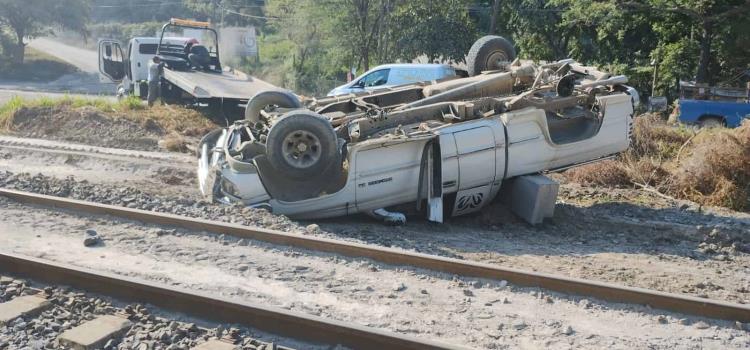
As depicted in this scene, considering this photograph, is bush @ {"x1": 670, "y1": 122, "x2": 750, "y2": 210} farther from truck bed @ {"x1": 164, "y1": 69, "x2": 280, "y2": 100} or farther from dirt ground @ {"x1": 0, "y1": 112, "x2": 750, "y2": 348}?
truck bed @ {"x1": 164, "y1": 69, "x2": 280, "y2": 100}

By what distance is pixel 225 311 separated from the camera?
5059mm

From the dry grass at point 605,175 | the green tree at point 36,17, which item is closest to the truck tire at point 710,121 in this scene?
the dry grass at point 605,175

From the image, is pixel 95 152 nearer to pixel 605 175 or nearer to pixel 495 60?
pixel 495 60

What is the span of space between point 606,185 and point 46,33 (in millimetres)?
52016

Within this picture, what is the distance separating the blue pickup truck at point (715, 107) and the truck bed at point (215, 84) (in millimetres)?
10932

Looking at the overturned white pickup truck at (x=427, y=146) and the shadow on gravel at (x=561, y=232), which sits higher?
the overturned white pickup truck at (x=427, y=146)

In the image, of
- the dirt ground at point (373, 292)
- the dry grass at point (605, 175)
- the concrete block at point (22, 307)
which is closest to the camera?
the dirt ground at point (373, 292)

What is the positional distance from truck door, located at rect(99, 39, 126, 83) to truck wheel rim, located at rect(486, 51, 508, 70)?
14937 mm

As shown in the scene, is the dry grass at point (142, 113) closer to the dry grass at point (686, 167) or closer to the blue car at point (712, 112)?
the dry grass at point (686, 167)

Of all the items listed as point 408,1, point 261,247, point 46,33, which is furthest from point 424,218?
point 46,33

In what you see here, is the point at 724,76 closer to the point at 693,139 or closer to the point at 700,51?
the point at 700,51

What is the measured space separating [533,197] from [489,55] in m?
3.03

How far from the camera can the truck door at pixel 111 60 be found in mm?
22281

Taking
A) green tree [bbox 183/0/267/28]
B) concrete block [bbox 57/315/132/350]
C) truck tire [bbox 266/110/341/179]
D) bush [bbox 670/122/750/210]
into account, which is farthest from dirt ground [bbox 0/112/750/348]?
green tree [bbox 183/0/267/28]
